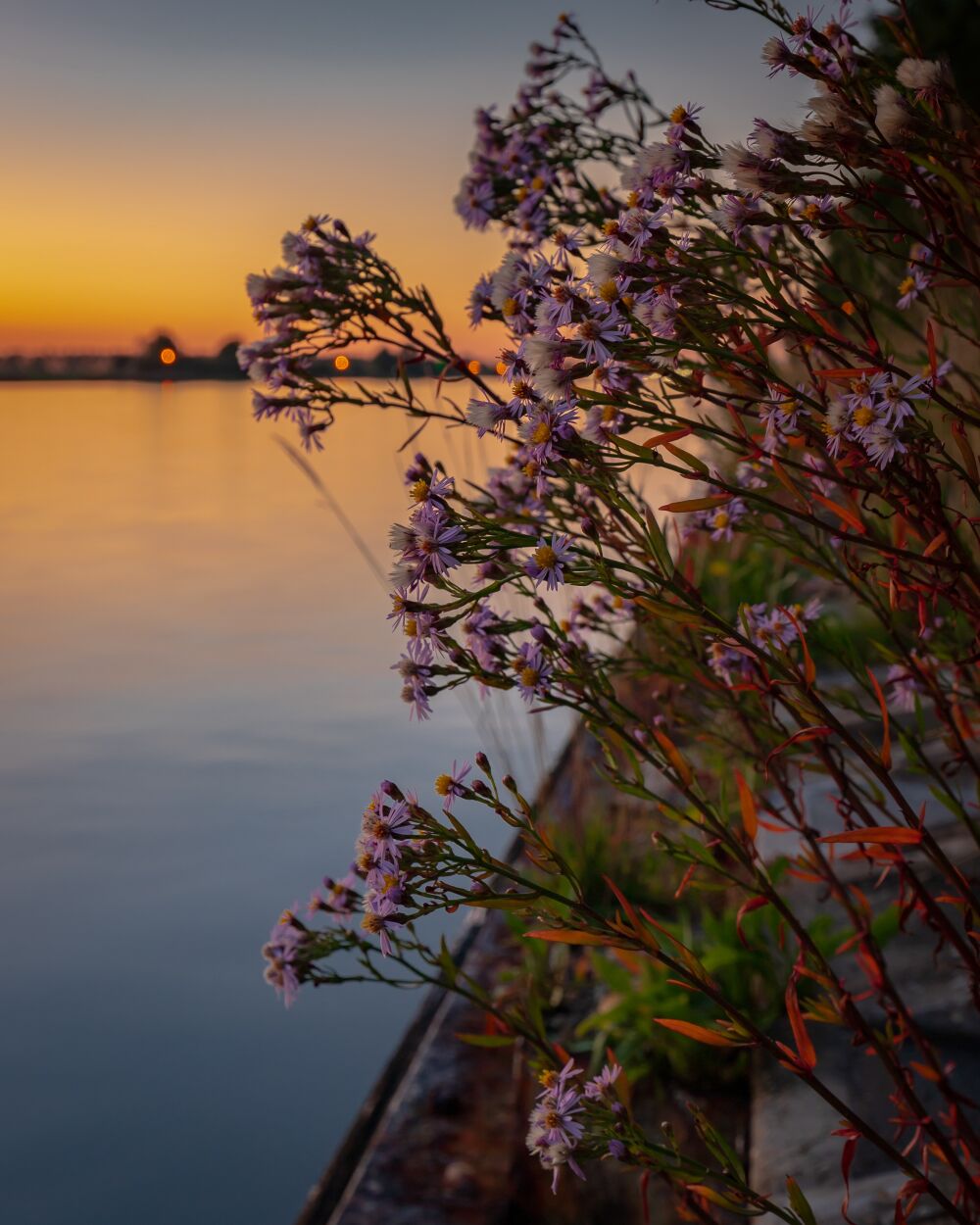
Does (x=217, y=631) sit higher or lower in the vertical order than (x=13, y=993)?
higher

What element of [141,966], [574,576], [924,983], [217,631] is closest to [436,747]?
[141,966]

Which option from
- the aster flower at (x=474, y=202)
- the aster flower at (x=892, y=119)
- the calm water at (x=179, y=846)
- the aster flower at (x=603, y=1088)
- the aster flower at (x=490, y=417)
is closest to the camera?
the aster flower at (x=892, y=119)

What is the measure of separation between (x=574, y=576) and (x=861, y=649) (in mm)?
3803

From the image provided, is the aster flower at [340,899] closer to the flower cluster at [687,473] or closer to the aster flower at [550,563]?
the flower cluster at [687,473]

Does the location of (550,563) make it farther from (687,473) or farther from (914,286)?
(914,286)

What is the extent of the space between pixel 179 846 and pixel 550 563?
352cm

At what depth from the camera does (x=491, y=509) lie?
1169 millimetres

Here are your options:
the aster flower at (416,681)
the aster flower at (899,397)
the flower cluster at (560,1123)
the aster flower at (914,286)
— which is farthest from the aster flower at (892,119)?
the flower cluster at (560,1123)

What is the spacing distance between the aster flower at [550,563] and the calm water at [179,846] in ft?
7.10

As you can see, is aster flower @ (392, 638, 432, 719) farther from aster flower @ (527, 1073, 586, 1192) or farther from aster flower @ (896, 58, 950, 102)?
aster flower @ (896, 58, 950, 102)

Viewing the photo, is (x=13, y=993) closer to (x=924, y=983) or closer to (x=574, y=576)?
(x=924, y=983)

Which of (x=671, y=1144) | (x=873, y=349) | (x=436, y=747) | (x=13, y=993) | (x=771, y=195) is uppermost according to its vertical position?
(x=771, y=195)

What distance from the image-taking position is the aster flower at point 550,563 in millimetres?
836

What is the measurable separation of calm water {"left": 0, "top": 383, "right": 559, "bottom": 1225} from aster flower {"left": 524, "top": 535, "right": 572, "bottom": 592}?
2163 mm
